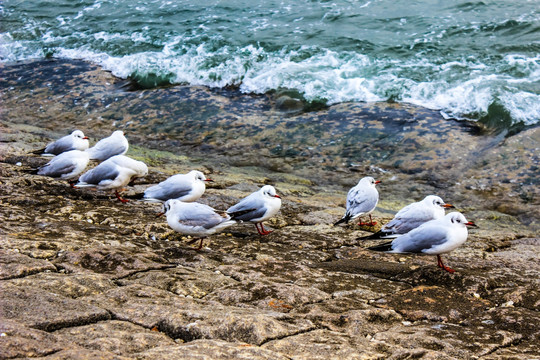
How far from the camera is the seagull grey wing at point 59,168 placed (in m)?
6.55

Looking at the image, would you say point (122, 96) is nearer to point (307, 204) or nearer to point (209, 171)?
point (209, 171)

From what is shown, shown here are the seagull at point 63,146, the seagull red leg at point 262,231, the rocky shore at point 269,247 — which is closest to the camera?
the rocky shore at point 269,247

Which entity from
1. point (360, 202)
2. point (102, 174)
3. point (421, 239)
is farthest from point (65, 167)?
point (421, 239)

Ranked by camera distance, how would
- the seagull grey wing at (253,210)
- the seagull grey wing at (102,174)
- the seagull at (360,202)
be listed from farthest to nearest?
the seagull grey wing at (102,174)
the seagull at (360,202)
the seagull grey wing at (253,210)

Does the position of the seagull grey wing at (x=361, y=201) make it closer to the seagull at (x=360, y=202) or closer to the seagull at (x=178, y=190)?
the seagull at (x=360, y=202)

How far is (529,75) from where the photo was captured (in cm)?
1038

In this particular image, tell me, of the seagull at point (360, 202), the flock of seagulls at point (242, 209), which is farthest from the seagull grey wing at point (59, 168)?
the seagull at point (360, 202)

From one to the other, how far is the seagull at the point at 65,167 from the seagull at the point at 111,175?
209mm

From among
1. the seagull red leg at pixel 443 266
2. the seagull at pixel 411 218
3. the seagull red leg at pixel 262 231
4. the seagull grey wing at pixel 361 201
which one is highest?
the seagull at pixel 411 218

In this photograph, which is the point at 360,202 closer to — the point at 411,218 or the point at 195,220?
the point at 411,218

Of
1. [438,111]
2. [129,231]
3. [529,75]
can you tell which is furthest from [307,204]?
A: [529,75]

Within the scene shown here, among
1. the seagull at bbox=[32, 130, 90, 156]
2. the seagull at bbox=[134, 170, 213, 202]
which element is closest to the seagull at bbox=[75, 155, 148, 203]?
the seagull at bbox=[134, 170, 213, 202]

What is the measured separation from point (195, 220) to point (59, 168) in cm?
244

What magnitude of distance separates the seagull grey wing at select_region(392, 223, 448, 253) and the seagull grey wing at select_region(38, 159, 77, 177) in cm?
406
